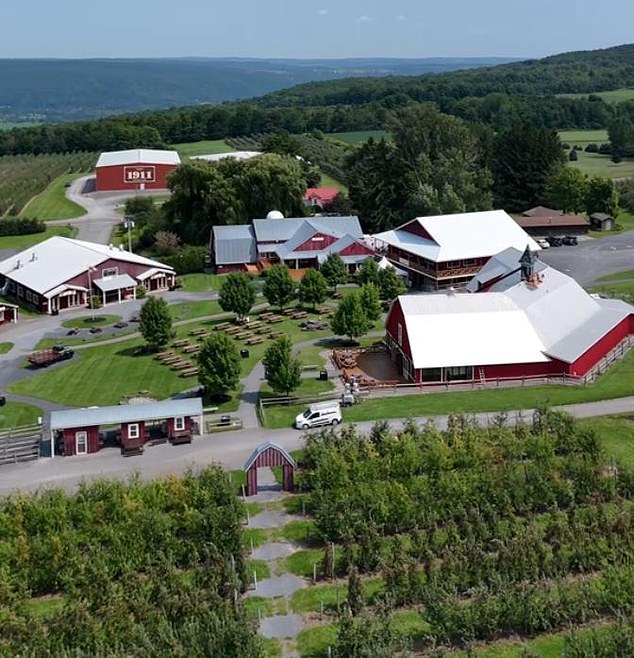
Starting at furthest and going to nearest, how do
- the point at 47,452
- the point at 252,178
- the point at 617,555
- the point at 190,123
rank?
the point at 190,123 → the point at 252,178 → the point at 47,452 → the point at 617,555

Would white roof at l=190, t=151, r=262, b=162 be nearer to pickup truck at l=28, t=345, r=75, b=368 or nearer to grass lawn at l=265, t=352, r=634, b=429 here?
pickup truck at l=28, t=345, r=75, b=368

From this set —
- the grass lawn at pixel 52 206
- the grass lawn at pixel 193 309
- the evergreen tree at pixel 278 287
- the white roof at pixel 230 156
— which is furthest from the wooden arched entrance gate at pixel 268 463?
the grass lawn at pixel 52 206

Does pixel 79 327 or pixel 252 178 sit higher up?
pixel 252 178

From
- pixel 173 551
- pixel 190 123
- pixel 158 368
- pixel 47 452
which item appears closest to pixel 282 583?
pixel 173 551

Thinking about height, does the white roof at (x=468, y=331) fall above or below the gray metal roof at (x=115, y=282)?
above

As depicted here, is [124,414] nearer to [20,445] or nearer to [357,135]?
[20,445]

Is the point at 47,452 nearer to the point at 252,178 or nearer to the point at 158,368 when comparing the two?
the point at 158,368

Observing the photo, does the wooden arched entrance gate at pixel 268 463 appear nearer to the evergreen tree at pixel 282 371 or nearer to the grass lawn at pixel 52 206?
the evergreen tree at pixel 282 371

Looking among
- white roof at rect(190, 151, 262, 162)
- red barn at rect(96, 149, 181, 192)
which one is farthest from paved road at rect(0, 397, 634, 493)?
red barn at rect(96, 149, 181, 192)
